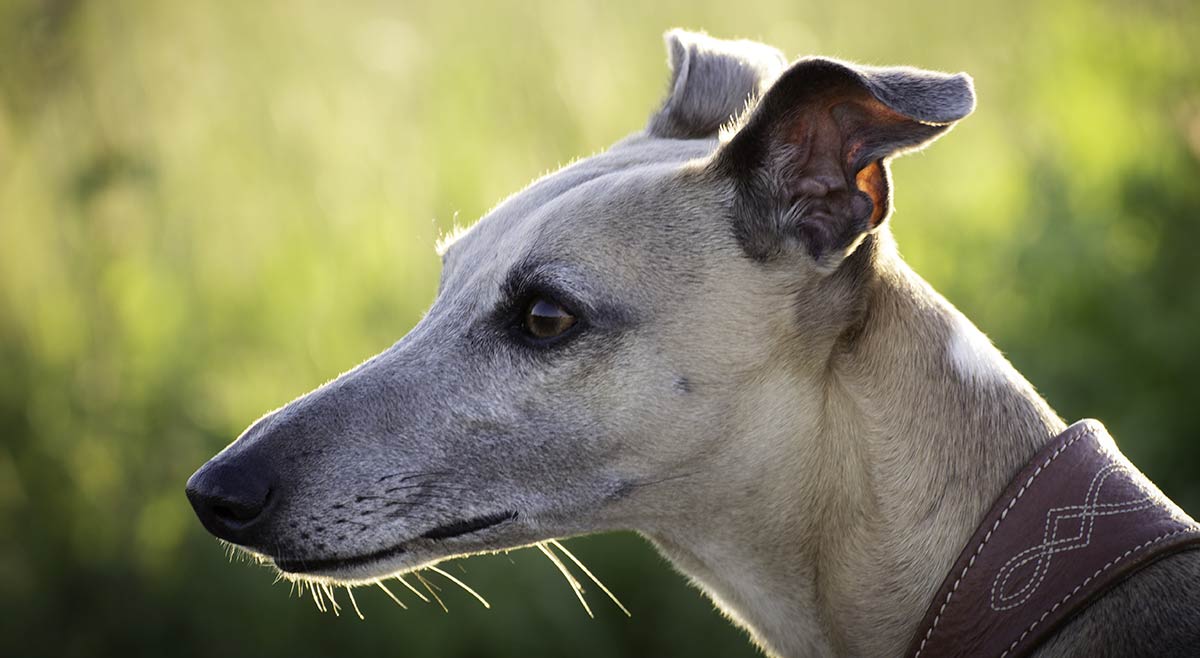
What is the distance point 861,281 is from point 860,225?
0.15 meters

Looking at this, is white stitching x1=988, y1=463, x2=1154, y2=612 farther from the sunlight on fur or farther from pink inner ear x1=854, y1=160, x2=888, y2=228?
the sunlight on fur

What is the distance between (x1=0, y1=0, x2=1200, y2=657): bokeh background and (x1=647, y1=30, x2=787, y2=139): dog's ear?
2.31 metres

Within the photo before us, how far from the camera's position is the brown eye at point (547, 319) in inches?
110

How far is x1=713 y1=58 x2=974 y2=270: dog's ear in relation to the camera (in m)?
2.62

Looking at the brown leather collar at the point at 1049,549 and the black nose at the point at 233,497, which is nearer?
the brown leather collar at the point at 1049,549

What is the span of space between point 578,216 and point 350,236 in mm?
4073

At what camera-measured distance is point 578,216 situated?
292cm

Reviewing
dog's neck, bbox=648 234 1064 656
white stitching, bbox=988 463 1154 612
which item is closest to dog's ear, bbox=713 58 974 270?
dog's neck, bbox=648 234 1064 656

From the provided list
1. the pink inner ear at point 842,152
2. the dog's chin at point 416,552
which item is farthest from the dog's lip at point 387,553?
the pink inner ear at point 842,152

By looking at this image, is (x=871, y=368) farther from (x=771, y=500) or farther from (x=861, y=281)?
(x=771, y=500)

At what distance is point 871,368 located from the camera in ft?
9.04

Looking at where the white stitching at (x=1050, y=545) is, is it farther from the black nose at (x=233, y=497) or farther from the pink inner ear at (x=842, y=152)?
the black nose at (x=233, y=497)

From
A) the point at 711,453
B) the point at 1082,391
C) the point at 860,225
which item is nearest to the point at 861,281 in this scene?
the point at 860,225

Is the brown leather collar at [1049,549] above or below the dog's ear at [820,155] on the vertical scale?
below
